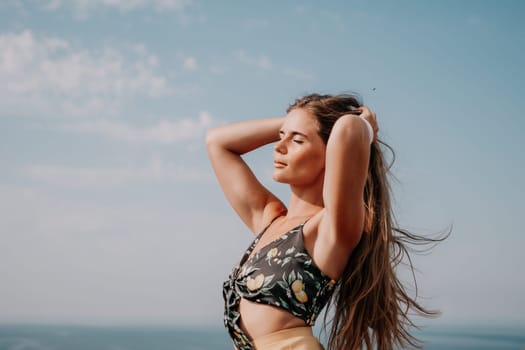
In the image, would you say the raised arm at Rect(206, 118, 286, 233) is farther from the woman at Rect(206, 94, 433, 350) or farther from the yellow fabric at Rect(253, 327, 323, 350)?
the yellow fabric at Rect(253, 327, 323, 350)

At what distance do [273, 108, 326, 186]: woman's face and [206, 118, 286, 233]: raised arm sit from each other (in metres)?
0.26

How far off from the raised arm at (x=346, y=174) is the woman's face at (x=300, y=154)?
27 cm

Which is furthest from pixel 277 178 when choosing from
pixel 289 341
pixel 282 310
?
pixel 289 341

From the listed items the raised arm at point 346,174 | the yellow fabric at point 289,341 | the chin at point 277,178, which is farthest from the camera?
the chin at point 277,178

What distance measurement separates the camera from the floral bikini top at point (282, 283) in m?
2.73

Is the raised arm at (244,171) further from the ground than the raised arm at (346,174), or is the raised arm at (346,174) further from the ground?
the raised arm at (244,171)

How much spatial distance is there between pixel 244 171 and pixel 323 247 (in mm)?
753

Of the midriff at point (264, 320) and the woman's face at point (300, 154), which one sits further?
the woman's face at point (300, 154)

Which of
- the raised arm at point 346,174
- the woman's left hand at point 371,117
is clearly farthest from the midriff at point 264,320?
the woman's left hand at point 371,117

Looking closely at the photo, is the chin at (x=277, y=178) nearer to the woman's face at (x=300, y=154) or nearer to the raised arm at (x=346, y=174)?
the woman's face at (x=300, y=154)

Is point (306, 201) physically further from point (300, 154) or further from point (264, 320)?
point (264, 320)

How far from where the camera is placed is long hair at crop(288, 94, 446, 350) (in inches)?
114

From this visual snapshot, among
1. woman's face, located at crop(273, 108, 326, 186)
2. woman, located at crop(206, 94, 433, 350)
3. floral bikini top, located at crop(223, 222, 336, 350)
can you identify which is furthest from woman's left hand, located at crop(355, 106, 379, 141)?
floral bikini top, located at crop(223, 222, 336, 350)

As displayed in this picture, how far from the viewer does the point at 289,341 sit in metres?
2.68
